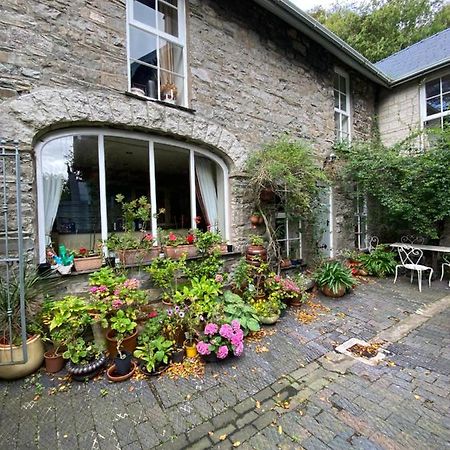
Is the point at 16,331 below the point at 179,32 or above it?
below

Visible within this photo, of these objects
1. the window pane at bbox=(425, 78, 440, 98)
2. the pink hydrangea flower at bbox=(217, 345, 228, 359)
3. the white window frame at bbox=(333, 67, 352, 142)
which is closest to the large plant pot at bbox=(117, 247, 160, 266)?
the pink hydrangea flower at bbox=(217, 345, 228, 359)

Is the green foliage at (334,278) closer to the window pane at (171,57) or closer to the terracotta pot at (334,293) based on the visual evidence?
the terracotta pot at (334,293)

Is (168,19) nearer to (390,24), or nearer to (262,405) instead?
(262,405)

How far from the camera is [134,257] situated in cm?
330

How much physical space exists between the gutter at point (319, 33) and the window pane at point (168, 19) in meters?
1.54

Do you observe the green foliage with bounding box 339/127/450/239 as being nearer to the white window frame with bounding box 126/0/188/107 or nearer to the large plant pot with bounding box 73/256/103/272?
the white window frame with bounding box 126/0/188/107

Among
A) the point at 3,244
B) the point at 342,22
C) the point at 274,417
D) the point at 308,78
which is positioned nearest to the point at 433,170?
the point at 308,78

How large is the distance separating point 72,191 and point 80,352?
1846 millimetres

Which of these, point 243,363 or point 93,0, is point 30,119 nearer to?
point 93,0

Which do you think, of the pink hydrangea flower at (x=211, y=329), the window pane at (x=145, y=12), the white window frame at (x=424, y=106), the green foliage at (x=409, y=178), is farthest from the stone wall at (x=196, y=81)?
the white window frame at (x=424, y=106)

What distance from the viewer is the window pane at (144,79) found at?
350 centimetres

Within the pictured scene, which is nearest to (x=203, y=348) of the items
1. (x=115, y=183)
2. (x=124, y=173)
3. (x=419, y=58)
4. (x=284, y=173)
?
(x=115, y=183)

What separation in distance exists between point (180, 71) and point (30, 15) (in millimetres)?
1791

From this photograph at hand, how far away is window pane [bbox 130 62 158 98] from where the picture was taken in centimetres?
350
